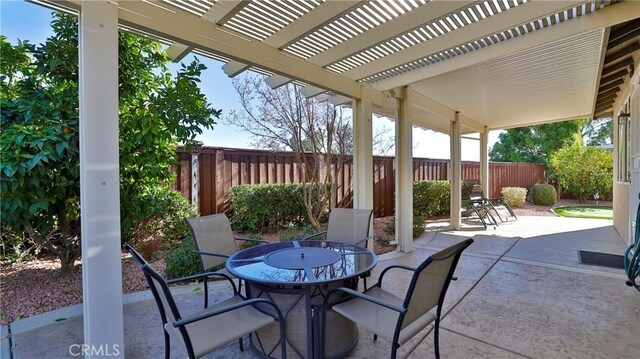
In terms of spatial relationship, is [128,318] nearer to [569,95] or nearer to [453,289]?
[453,289]

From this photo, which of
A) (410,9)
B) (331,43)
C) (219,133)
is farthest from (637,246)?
(219,133)

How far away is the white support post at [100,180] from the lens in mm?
1896

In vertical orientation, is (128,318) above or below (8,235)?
below

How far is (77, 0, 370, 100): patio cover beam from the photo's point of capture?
7.34ft

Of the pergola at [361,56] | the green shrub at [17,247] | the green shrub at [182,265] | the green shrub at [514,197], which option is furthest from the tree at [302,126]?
the green shrub at [514,197]

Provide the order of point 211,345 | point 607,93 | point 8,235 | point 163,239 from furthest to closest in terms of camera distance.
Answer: point 607,93 → point 163,239 → point 8,235 → point 211,345

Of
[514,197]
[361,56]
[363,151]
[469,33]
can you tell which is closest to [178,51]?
[361,56]

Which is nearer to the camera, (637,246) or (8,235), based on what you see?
(637,246)

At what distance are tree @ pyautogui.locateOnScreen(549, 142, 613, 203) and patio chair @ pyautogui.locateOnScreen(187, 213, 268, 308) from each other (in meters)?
14.6

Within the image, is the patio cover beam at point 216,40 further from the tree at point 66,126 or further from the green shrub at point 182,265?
the green shrub at point 182,265

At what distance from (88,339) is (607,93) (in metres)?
9.20

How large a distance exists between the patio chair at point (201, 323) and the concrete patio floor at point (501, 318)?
47cm

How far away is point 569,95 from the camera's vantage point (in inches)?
225

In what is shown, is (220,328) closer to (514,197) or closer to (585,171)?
(514,197)
